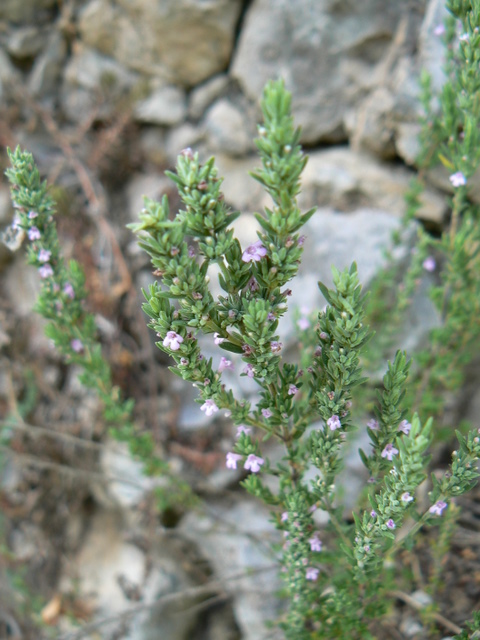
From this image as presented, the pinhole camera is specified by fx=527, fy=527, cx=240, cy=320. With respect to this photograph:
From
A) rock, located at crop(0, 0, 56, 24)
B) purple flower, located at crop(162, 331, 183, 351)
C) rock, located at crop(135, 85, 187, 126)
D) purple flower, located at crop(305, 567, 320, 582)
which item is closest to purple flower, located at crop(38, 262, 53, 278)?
purple flower, located at crop(162, 331, 183, 351)

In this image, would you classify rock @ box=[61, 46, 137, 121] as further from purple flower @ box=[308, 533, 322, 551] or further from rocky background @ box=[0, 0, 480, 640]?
purple flower @ box=[308, 533, 322, 551]

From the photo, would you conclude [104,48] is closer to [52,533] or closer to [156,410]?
[156,410]

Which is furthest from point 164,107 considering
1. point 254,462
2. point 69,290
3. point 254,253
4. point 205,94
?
point 254,462

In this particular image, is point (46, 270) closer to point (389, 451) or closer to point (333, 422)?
point (333, 422)

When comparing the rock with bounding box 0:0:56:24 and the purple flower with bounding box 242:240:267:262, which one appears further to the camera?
the rock with bounding box 0:0:56:24

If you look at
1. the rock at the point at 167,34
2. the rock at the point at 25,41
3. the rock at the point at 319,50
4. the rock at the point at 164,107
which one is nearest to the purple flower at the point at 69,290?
the rock at the point at 319,50

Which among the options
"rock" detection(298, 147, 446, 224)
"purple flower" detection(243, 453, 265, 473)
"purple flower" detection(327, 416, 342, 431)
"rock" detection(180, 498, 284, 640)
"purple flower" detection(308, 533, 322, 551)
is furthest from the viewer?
"rock" detection(298, 147, 446, 224)
